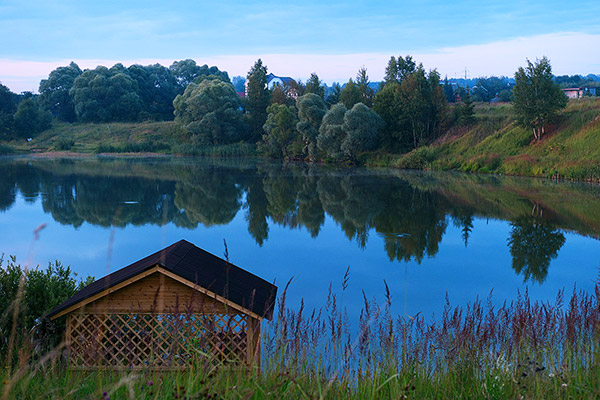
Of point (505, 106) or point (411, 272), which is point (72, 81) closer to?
point (505, 106)

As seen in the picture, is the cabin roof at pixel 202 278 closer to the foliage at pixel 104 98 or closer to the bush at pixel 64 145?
the bush at pixel 64 145

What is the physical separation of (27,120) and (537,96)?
58409 millimetres

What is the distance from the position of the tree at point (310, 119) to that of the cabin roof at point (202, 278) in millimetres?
41840

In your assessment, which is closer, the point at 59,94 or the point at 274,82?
the point at 274,82

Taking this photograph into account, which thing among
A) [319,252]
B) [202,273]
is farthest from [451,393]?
[319,252]

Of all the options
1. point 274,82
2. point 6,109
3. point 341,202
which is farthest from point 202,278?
point 6,109

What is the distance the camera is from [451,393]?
12.2 ft

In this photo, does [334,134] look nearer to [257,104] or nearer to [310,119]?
[310,119]

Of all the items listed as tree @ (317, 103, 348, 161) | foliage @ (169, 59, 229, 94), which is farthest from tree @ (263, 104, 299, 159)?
foliage @ (169, 59, 229, 94)

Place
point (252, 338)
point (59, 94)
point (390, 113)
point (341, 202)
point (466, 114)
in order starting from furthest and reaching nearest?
point (59, 94) → point (390, 113) → point (466, 114) → point (341, 202) → point (252, 338)

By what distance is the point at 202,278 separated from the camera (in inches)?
251

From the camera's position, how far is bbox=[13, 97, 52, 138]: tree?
223 feet

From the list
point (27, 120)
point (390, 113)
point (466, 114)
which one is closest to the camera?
point (466, 114)

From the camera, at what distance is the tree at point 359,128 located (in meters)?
44.5
